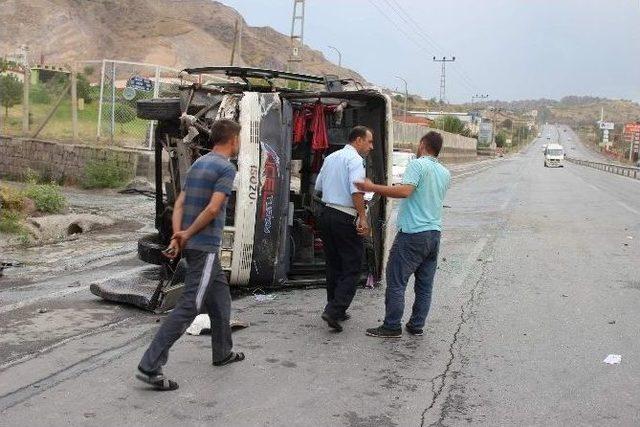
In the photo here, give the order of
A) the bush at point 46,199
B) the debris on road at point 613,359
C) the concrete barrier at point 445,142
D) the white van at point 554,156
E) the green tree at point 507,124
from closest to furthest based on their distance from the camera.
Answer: the debris on road at point 613,359 < the bush at point 46,199 < the concrete barrier at point 445,142 < the white van at point 554,156 < the green tree at point 507,124

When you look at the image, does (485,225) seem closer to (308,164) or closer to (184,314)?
(308,164)

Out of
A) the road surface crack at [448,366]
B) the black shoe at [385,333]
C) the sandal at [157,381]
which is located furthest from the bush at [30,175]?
the sandal at [157,381]

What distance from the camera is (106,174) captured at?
17.5 metres

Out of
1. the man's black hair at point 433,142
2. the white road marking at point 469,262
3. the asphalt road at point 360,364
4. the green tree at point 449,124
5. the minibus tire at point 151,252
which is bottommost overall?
the asphalt road at point 360,364

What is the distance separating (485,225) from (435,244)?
28.2 feet

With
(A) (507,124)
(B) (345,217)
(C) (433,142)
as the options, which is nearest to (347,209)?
(B) (345,217)

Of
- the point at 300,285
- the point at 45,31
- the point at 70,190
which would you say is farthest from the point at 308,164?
the point at 45,31

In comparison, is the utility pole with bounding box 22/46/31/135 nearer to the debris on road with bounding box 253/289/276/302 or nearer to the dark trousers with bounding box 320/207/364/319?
the debris on road with bounding box 253/289/276/302

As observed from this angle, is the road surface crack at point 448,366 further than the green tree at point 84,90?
No

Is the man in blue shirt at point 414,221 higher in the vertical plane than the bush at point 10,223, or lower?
higher

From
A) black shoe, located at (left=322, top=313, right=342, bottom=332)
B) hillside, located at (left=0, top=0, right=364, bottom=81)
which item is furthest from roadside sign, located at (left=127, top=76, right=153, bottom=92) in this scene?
hillside, located at (left=0, top=0, right=364, bottom=81)

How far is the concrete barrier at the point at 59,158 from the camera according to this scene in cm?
1778

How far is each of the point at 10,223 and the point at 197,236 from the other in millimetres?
7530

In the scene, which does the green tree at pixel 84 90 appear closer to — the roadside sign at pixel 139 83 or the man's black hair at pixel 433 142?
the roadside sign at pixel 139 83
